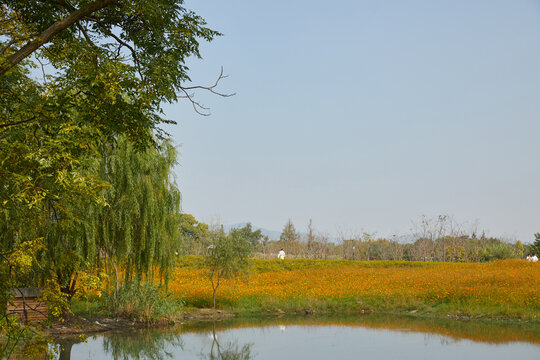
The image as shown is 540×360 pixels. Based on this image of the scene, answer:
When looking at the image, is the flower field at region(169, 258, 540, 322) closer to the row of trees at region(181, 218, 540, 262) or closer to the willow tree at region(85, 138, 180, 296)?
the willow tree at region(85, 138, 180, 296)

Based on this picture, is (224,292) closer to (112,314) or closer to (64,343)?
(112,314)

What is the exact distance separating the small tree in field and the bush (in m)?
2.94

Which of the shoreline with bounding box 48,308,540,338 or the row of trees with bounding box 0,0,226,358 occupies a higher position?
the row of trees with bounding box 0,0,226,358

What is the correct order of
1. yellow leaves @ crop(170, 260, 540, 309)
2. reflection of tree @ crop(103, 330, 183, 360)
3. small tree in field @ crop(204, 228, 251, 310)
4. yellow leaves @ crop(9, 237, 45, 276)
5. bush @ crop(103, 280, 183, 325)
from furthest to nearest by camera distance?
1. yellow leaves @ crop(170, 260, 540, 309)
2. small tree in field @ crop(204, 228, 251, 310)
3. bush @ crop(103, 280, 183, 325)
4. reflection of tree @ crop(103, 330, 183, 360)
5. yellow leaves @ crop(9, 237, 45, 276)

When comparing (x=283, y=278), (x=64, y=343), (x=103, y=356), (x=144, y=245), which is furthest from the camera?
(x=283, y=278)

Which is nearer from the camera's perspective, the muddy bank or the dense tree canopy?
the dense tree canopy

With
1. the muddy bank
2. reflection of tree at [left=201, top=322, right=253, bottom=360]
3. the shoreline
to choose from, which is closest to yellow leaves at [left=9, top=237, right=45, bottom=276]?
reflection of tree at [left=201, top=322, right=253, bottom=360]

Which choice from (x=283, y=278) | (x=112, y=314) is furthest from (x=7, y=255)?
(x=283, y=278)

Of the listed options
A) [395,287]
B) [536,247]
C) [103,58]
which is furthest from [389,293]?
[536,247]

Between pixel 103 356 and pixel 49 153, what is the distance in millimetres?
9789

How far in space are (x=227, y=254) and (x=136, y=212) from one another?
16.7ft

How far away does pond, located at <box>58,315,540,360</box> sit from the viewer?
14.8 m

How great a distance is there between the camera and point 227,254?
21.9 metres

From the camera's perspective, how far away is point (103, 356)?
14633mm
